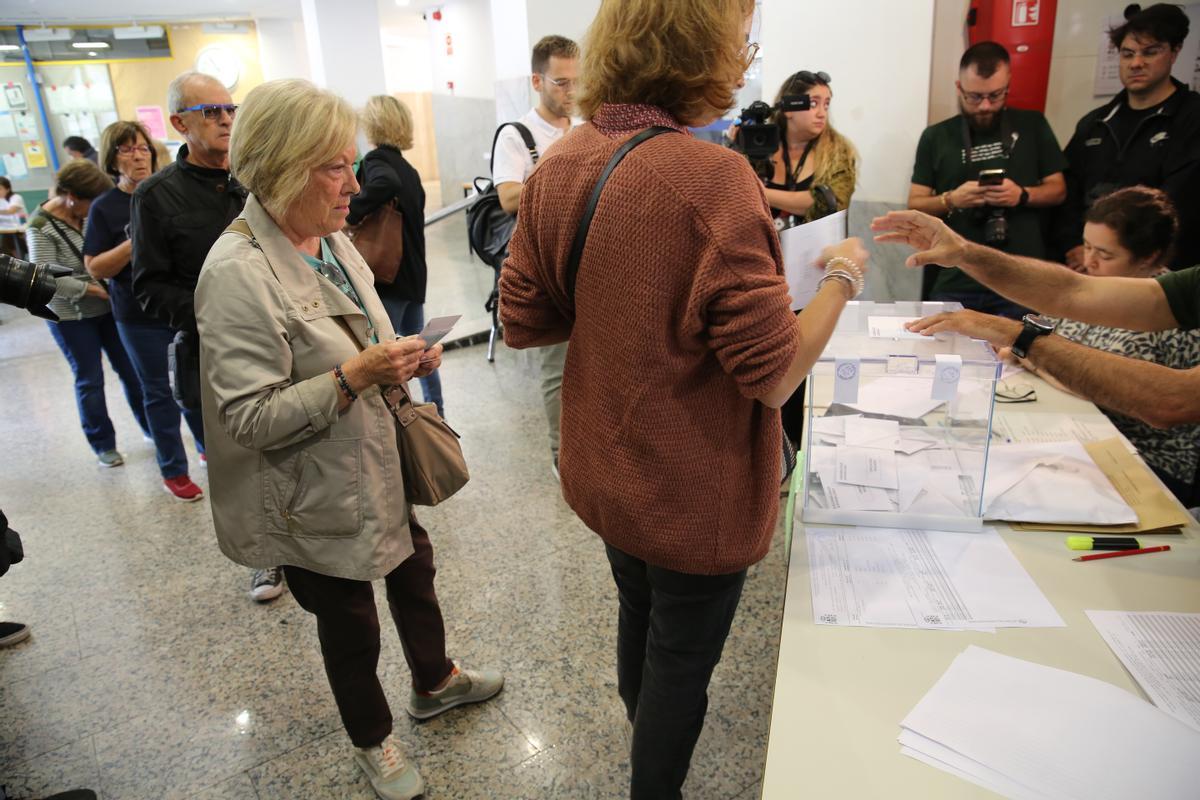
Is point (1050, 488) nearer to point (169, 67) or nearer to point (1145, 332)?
point (1145, 332)

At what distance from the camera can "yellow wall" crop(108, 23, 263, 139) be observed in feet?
36.0

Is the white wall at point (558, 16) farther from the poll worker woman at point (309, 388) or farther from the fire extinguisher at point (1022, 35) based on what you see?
the poll worker woman at point (309, 388)

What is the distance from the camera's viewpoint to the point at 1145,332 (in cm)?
186

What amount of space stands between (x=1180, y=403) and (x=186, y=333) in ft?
8.09

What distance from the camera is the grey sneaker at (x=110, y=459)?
12.1ft

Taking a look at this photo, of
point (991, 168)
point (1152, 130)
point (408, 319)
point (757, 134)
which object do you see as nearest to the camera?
point (757, 134)

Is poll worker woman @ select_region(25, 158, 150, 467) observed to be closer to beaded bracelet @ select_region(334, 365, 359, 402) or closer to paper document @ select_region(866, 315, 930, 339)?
beaded bracelet @ select_region(334, 365, 359, 402)

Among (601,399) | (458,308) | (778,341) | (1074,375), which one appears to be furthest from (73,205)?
(1074,375)

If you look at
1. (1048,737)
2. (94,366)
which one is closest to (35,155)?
A: (94,366)

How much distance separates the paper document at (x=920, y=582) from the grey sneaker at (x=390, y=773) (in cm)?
105

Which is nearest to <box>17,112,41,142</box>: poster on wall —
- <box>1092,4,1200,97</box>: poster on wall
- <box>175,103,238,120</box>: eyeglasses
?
<box>175,103,238,120</box>: eyeglasses

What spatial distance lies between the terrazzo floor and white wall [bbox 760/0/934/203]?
2001mm

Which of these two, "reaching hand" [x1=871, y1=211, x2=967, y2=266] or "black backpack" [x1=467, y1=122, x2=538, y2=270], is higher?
"reaching hand" [x1=871, y1=211, x2=967, y2=266]

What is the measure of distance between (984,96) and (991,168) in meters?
0.28
